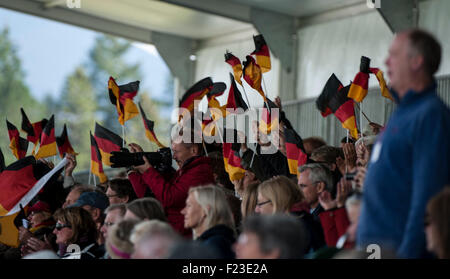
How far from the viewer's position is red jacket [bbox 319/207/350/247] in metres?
4.63

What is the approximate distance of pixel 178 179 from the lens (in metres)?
5.86

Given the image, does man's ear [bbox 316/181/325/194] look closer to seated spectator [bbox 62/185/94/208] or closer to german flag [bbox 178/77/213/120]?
german flag [bbox 178/77/213/120]

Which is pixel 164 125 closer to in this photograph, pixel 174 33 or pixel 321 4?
pixel 174 33

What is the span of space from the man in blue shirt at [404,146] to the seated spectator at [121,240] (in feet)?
5.30

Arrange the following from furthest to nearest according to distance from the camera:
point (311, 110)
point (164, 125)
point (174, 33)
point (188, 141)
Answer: point (164, 125)
point (174, 33)
point (311, 110)
point (188, 141)

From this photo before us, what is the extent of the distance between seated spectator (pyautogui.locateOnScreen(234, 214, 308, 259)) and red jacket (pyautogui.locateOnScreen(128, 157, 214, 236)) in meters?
2.32

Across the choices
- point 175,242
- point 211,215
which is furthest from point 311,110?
point 175,242

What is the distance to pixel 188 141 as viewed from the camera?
6.05 m

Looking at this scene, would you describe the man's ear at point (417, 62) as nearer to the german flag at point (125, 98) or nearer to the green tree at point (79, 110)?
the german flag at point (125, 98)

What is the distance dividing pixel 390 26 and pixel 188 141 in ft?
19.1

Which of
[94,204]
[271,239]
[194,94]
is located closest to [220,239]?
[271,239]

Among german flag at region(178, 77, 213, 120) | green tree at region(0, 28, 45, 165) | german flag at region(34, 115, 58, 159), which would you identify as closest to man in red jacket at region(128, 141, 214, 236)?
german flag at region(178, 77, 213, 120)

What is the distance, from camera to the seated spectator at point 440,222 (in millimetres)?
2939

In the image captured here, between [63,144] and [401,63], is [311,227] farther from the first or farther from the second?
[63,144]
